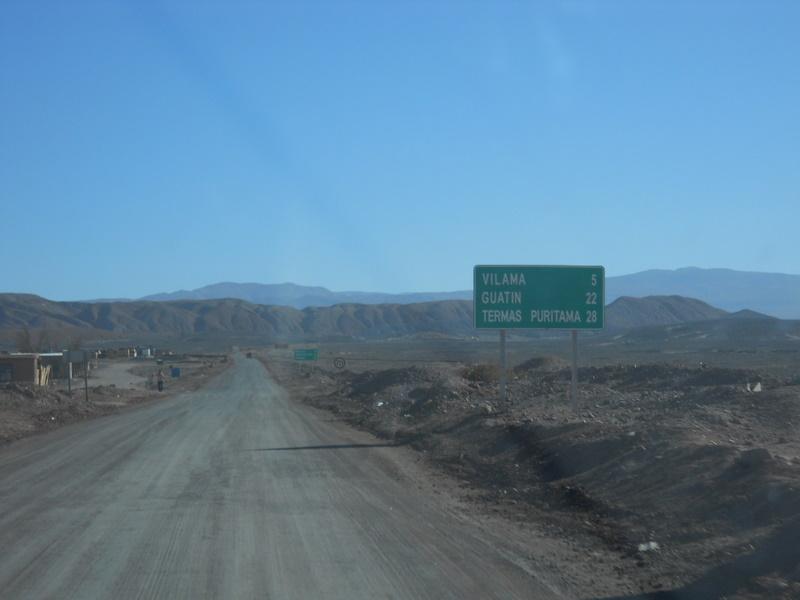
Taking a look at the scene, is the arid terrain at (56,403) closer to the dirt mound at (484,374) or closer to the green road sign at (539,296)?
the green road sign at (539,296)

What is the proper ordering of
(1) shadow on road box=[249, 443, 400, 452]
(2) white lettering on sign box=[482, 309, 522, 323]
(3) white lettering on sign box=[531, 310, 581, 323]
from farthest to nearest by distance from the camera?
1. (2) white lettering on sign box=[482, 309, 522, 323]
2. (3) white lettering on sign box=[531, 310, 581, 323]
3. (1) shadow on road box=[249, 443, 400, 452]

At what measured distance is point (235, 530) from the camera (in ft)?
40.3

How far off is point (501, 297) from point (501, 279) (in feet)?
1.58

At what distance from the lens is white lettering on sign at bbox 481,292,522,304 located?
2567 cm

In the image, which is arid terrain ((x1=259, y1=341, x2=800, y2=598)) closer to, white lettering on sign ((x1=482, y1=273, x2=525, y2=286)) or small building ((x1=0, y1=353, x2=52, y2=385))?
white lettering on sign ((x1=482, y1=273, x2=525, y2=286))

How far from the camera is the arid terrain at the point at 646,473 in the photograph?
10133mm

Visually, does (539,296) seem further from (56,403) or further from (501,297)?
(56,403)

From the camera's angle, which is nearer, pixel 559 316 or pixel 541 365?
pixel 559 316

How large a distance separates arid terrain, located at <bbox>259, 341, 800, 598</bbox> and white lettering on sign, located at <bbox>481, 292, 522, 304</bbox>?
3055 millimetres

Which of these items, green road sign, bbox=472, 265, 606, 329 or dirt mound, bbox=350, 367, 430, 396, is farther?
dirt mound, bbox=350, 367, 430, 396

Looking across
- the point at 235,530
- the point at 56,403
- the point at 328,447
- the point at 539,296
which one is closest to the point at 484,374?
the point at 56,403

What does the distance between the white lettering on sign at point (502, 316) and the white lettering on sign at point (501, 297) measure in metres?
0.24

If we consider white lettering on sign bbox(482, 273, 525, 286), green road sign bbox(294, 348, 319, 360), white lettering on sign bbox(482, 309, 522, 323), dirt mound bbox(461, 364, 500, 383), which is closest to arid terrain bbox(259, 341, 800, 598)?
white lettering on sign bbox(482, 309, 522, 323)

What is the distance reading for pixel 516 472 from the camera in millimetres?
18219
